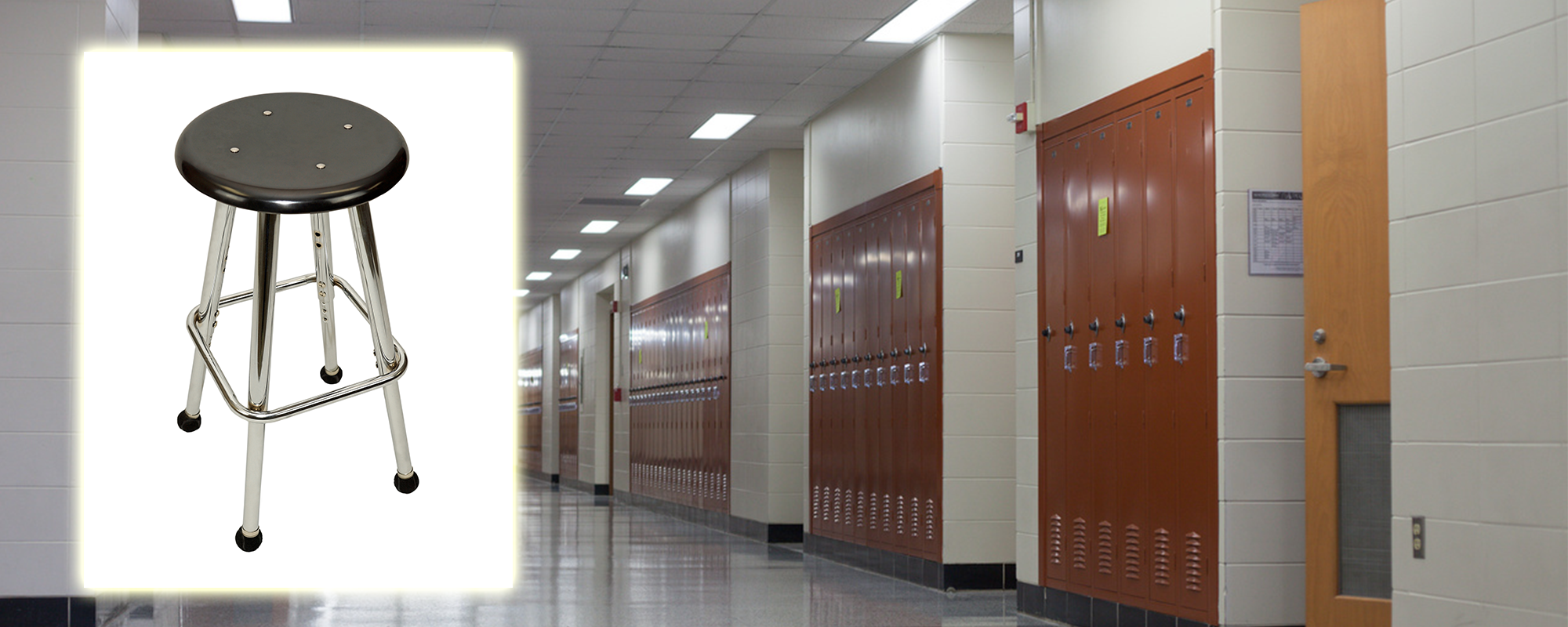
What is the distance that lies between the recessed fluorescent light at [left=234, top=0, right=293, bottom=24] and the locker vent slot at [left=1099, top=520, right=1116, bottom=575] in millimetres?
4242

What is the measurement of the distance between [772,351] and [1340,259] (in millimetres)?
6093

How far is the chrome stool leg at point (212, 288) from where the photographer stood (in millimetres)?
1337

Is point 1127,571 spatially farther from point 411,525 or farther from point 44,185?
point 44,185

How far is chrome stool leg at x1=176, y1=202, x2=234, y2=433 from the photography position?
1.34 meters

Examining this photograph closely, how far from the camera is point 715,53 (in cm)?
744

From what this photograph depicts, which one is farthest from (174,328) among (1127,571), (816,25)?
(816,25)

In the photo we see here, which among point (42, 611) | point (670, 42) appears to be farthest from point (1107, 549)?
point (42, 611)

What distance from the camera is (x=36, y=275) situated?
495 centimetres

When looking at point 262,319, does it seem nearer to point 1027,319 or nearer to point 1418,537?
point 1418,537

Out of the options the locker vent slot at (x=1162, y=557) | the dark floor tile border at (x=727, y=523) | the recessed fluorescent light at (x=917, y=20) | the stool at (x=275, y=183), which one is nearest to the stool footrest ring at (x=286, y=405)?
the stool at (x=275, y=183)

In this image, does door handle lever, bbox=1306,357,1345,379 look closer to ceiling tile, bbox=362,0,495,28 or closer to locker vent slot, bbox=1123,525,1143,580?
locker vent slot, bbox=1123,525,1143,580

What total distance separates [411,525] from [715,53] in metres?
5.72

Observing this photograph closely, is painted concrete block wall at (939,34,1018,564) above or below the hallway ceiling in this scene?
below

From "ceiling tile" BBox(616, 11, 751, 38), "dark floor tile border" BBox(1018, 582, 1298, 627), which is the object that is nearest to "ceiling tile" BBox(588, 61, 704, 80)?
"ceiling tile" BBox(616, 11, 751, 38)
